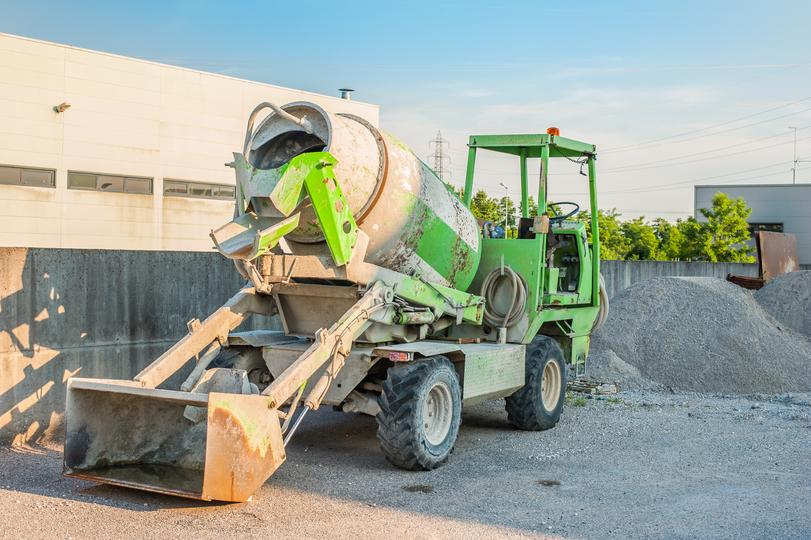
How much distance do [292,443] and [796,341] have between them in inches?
412

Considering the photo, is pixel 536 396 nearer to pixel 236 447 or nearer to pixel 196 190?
pixel 236 447

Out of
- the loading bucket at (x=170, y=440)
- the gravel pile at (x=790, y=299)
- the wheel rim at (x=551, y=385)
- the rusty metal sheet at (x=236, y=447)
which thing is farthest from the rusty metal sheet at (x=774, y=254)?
the rusty metal sheet at (x=236, y=447)

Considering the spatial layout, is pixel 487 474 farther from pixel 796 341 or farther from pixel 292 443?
pixel 796 341

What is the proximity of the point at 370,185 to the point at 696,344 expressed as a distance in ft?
26.8

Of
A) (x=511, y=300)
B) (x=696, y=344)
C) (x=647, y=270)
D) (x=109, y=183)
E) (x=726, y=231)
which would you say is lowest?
(x=696, y=344)

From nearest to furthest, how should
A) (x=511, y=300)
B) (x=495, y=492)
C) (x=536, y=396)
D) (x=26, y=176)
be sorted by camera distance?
1. (x=495, y=492)
2. (x=536, y=396)
3. (x=511, y=300)
4. (x=26, y=176)

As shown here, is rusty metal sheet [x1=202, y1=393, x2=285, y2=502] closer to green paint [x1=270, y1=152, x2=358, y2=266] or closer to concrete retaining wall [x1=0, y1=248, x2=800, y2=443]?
green paint [x1=270, y1=152, x2=358, y2=266]

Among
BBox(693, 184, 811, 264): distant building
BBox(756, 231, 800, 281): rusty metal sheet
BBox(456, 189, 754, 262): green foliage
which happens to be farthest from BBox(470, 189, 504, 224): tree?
BBox(756, 231, 800, 281): rusty metal sheet

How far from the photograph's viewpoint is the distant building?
55.3m

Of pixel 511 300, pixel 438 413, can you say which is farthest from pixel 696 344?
pixel 438 413

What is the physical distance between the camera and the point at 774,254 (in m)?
23.1

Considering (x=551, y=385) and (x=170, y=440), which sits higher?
(x=551, y=385)

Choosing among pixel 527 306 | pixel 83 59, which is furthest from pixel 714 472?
pixel 83 59

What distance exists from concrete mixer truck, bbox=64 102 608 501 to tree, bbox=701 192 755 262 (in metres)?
39.3
